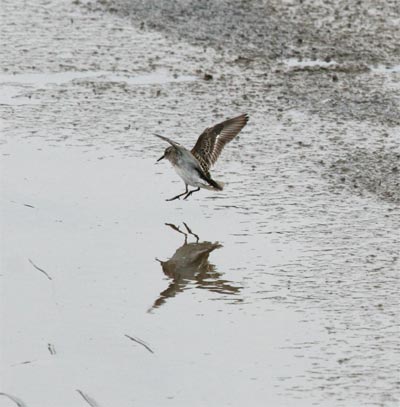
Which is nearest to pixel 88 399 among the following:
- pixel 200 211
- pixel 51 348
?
pixel 51 348

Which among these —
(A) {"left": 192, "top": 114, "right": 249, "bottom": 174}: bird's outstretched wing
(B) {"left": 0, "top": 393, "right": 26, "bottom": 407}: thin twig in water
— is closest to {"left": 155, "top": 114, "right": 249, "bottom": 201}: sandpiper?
(A) {"left": 192, "top": 114, "right": 249, "bottom": 174}: bird's outstretched wing

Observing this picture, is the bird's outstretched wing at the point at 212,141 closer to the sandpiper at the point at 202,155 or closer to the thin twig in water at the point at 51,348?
the sandpiper at the point at 202,155

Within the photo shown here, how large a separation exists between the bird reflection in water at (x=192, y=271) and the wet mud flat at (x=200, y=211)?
0.6 inches

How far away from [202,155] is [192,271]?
152 cm

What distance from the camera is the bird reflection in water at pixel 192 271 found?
6.21 metres

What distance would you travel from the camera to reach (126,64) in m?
10.6

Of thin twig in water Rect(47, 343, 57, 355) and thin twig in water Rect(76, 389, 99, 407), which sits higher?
thin twig in water Rect(76, 389, 99, 407)

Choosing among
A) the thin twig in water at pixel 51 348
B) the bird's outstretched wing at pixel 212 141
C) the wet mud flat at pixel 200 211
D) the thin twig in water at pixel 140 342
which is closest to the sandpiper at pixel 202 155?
the bird's outstretched wing at pixel 212 141

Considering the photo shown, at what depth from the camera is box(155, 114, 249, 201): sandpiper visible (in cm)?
754

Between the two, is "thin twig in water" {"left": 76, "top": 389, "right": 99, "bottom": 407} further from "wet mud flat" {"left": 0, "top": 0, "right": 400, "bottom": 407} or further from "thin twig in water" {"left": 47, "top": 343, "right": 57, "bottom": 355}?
"thin twig in water" {"left": 47, "top": 343, "right": 57, "bottom": 355}

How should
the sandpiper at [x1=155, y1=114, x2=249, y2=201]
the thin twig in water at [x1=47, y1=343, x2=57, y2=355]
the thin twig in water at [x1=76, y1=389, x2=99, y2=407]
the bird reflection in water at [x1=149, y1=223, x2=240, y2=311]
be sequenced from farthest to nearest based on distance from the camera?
the sandpiper at [x1=155, y1=114, x2=249, y2=201]
the bird reflection in water at [x1=149, y1=223, x2=240, y2=311]
the thin twig in water at [x1=47, y1=343, x2=57, y2=355]
the thin twig in water at [x1=76, y1=389, x2=99, y2=407]

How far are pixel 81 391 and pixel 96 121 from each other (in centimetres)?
430

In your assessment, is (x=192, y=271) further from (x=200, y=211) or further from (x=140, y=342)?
(x=140, y=342)

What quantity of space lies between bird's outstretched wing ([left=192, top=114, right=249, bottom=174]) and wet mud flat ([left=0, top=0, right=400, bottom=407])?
162mm
